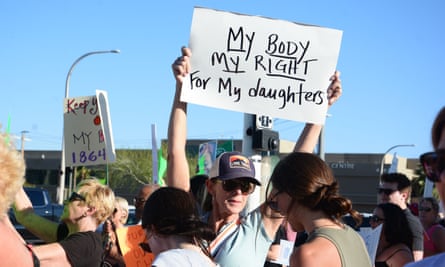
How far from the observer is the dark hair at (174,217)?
3.30 meters

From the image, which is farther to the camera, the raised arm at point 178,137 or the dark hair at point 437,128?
the raised arm at point 178,137

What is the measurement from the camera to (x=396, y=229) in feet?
19.6

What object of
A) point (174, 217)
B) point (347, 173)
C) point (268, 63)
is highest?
point (268, 63)

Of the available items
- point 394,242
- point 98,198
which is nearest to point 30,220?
point 98,198

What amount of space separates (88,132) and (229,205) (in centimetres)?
528

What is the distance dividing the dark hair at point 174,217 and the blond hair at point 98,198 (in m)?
1.69

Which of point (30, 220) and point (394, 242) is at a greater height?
point (30, 220)

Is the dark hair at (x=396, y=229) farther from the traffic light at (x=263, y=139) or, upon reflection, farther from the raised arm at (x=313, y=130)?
the traffic light at (x=263, y=139)

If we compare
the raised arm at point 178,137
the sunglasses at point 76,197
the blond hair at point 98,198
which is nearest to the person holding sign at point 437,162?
the raised arm at point 178,137

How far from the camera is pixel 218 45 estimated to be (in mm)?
4941

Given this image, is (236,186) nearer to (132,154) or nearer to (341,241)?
(341,241)

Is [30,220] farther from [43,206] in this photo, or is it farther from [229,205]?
[43,206]

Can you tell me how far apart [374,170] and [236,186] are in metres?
62.9

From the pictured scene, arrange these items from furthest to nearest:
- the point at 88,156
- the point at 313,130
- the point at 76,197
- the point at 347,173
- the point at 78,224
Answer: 1. the point at 347,173
2. the point at 88,156
3. the point at 76,197
4. the point at 78,224
5. the point at 313,130
